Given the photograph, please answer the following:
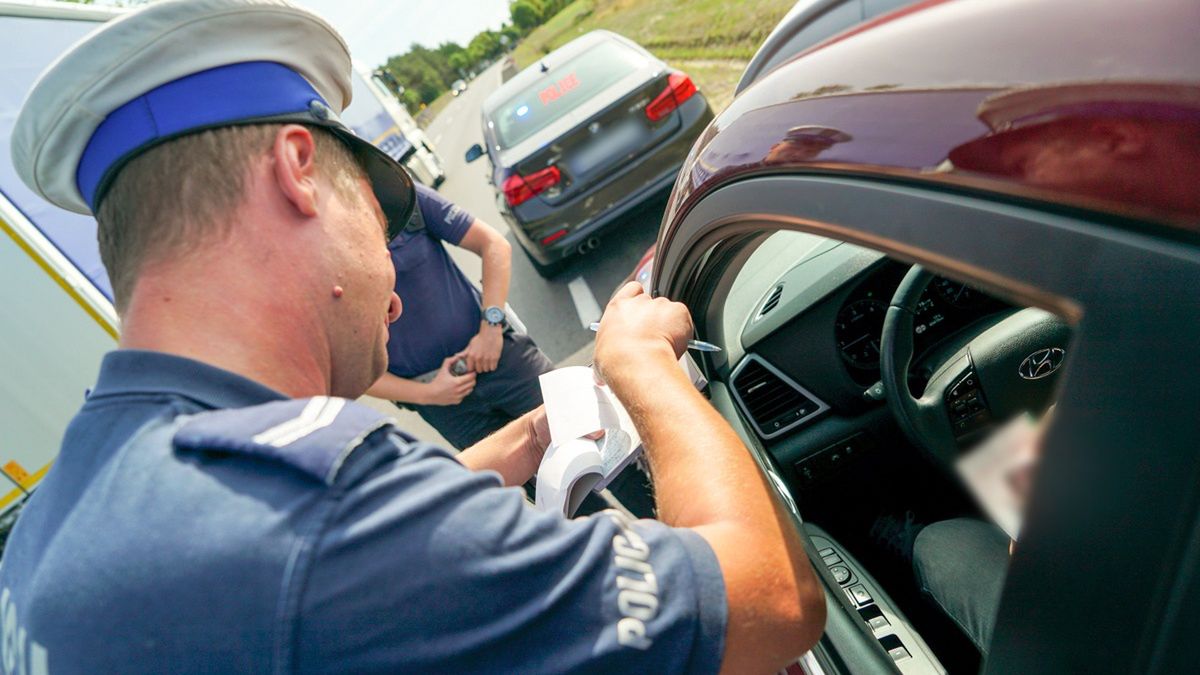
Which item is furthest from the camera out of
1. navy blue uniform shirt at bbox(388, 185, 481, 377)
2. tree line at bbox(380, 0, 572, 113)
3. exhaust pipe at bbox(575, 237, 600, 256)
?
tree line at bbox(380, 0, 572, 113)

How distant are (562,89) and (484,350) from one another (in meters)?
2.82

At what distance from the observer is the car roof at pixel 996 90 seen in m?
0.44

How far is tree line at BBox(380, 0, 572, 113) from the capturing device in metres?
69.4

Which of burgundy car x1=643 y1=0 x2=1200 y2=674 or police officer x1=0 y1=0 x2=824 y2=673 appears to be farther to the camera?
police officer x1=0 y1=0 x2=824 y2=673

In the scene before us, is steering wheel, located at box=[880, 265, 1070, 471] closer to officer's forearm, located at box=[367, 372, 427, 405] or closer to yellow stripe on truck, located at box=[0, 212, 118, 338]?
officer's forearm, located at box=[367, 372, 427, 405]

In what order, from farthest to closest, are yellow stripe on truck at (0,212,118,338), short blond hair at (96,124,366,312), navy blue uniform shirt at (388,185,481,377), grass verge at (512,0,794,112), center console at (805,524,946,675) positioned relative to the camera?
grass verge at (512,0,794,112)
yellow stripe on truck at (0,212,118,338)
navy blue uniform shirt at (388,185,481,377)
center console at (805,524,946,675)
short blond hair at (96,124,366,312)

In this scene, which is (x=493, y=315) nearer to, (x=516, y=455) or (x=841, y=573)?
(x=516, y=455)

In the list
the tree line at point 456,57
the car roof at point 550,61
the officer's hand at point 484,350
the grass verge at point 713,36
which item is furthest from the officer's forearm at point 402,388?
the tree line at point 456,57

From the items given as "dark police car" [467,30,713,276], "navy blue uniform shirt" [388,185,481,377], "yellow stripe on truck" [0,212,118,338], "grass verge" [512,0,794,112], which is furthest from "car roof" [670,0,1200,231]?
"yellow stripe on truck" [0,212,118,338]

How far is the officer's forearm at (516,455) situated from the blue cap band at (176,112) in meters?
0.93

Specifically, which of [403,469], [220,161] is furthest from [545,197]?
[403,469]

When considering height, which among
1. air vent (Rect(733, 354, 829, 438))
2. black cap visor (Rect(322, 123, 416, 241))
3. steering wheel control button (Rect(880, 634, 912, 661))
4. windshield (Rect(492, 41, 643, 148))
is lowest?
steering wheel control button (Rect(880, 634, 912, 661))

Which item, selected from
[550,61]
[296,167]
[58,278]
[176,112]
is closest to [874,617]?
[296,167]

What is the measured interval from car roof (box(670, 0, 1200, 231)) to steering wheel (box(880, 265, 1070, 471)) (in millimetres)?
697
